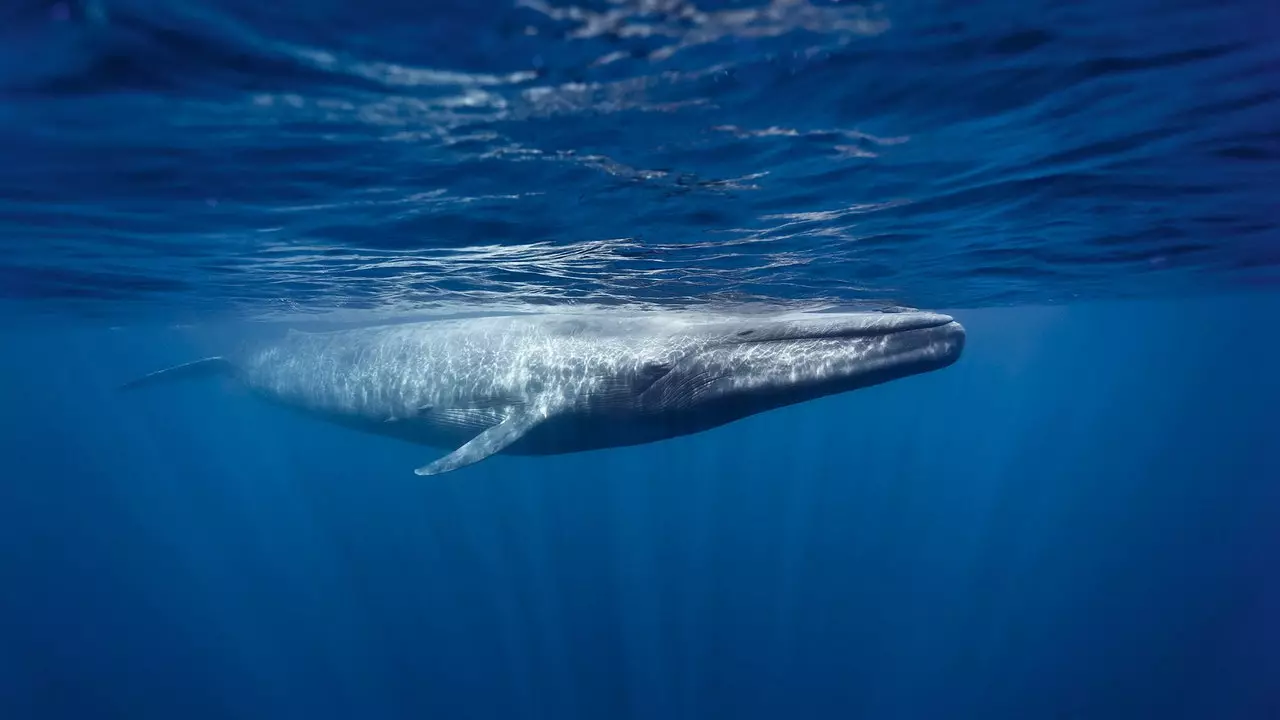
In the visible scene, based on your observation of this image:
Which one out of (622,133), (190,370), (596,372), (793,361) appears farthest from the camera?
(190,370)

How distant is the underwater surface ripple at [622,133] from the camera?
226 inches

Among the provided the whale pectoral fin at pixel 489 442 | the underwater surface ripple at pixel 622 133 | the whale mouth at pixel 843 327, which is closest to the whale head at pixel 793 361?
the whale mouth at pixel 843 327

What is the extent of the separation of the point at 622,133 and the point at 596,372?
11.7 feet

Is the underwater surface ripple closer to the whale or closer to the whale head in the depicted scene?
the whale

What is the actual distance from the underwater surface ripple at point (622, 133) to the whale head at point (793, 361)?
7.78 feet

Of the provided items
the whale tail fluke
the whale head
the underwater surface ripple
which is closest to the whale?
the whale head

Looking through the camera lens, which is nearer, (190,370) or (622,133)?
(622,133)

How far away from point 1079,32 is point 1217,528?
7928cm

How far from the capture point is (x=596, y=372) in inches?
388

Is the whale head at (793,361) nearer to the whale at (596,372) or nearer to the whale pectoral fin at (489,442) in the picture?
the whale at (596,372)

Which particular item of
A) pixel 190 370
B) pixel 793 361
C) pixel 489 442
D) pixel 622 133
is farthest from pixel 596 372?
pixel 190 370

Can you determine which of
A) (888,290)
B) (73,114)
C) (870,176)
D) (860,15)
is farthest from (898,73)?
(888,290)

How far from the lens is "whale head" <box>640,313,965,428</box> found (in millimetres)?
8031

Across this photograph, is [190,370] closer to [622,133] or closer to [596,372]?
[596,372]
